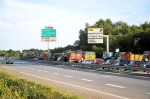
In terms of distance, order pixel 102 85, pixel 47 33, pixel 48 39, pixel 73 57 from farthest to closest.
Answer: pixel 48 39, pixel 73 57, pixel 47 33, pixel 102 85

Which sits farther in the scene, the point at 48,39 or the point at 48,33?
the point at 48,39

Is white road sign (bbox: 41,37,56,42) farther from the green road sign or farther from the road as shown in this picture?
the road

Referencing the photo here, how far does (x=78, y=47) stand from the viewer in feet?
286

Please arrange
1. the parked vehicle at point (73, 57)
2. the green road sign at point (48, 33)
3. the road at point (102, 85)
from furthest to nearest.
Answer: the green road sign at point (48, 33), the parked vehicle at point (73, 57), the road at point (102, 85)

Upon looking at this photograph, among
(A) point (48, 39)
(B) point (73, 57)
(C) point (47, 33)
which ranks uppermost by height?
(C) point (47, 33)

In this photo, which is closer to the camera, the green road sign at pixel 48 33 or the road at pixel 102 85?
the road at pixel 102 85

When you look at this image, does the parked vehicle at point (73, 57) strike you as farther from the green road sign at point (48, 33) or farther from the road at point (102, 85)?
the road at point (102, 85)

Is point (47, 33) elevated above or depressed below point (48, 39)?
above

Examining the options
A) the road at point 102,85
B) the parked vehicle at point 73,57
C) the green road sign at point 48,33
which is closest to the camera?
the road at point 102,85

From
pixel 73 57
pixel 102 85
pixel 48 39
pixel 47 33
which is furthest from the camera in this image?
pixel 48 39

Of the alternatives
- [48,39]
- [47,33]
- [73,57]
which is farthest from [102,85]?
[48,39]

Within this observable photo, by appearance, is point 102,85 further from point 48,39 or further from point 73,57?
point 48,39

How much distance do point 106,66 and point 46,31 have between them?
23.8 metres

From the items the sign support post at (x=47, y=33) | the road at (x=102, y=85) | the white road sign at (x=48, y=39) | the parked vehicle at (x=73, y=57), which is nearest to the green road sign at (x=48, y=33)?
the sign support post at (x=47, y=33)
